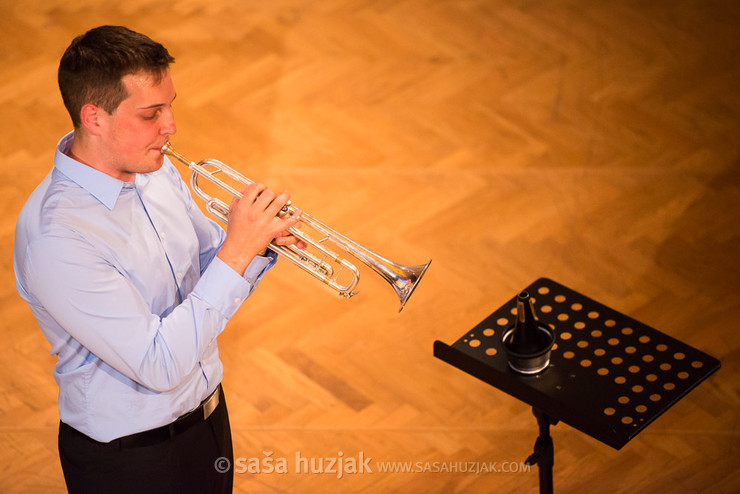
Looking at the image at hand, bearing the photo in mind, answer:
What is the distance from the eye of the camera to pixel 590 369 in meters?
2.35

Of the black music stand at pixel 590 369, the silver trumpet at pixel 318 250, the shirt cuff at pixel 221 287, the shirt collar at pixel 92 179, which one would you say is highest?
the shirt collar at pixel 92 179

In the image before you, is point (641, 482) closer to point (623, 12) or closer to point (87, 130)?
point (87, 130)

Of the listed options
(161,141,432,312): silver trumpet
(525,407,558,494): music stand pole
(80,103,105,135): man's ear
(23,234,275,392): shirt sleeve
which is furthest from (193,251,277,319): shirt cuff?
(525,407,558,494): music stand pole

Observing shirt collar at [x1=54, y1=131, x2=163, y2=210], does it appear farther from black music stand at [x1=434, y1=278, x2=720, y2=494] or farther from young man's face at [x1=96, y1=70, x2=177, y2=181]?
black music stand at [x1=434, y1=278, x2=720, y2=494]

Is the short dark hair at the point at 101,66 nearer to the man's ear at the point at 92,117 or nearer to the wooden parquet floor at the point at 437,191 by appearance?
the man's ear at the point at 92,117

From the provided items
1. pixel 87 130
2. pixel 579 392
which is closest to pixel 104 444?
pixel 87 130

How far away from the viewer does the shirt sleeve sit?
1.98 meters

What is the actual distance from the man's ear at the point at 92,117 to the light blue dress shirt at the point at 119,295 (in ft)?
0.28

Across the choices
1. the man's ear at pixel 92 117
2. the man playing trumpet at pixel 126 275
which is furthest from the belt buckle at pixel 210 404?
the man's ear at pixel 92 117

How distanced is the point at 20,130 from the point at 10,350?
141 centimetres

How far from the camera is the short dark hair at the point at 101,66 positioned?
2021 mm

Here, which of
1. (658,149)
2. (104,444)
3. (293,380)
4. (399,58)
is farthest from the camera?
(399,58)

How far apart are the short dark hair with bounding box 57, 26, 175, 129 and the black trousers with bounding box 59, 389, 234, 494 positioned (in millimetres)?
762

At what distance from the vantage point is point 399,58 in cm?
505
